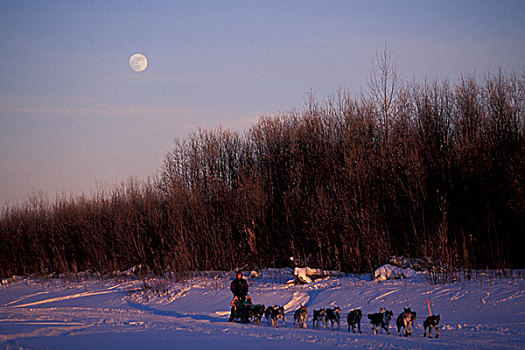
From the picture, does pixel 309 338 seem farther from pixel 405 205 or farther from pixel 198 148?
pixel 198 148

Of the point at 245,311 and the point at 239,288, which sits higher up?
the point at 239,288

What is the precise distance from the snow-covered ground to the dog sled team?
19 centimetres

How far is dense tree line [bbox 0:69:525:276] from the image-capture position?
1664cm

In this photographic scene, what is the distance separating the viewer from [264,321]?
1059 centimetres

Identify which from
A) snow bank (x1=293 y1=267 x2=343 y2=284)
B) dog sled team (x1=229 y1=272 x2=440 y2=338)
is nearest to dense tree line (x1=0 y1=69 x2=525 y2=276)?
snow bank (x1=293 y1=267 x2=343 y2=284)

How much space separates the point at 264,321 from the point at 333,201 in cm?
935

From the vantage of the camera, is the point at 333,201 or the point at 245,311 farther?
the point at 333,201

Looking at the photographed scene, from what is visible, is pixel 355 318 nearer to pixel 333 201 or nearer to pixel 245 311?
pixel 245 311

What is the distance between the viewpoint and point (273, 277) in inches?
682

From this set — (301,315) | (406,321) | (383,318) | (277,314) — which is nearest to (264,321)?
(277,314)

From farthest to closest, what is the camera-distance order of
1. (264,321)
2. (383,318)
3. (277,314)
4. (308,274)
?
(308,274)
(264,321)
(277,314)
(383,318)

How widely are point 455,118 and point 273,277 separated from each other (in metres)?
13.8

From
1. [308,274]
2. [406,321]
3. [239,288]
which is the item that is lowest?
[406,321]

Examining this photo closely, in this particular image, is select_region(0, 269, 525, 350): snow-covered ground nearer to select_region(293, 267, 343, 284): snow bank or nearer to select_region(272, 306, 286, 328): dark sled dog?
select_region(272, 306, 286, 328): dark sled dog
